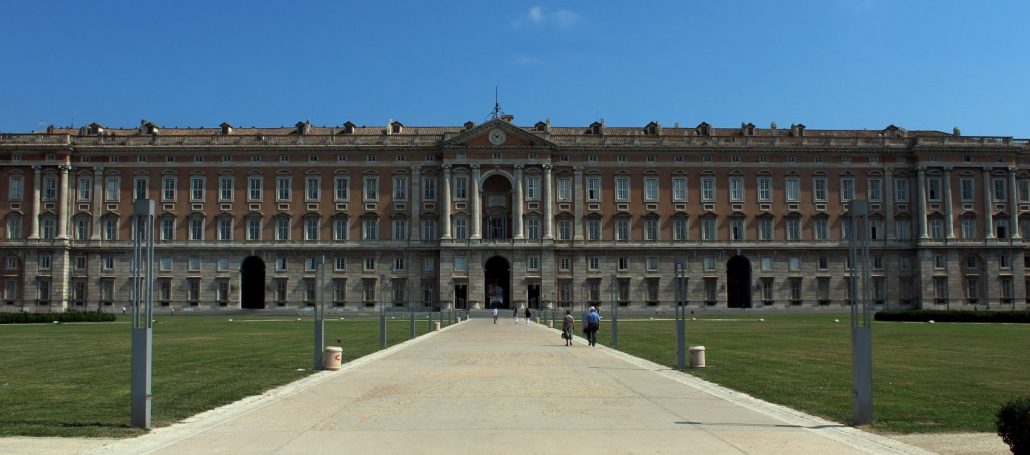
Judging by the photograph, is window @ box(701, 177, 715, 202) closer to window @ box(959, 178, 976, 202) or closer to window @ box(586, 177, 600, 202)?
window @ box(586, 177, 600, 202)

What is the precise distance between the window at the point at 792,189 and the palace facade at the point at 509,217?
0.22 m

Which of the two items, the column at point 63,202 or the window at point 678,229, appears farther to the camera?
the window at point 678,229

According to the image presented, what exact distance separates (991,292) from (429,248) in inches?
2381

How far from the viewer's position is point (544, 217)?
10212 centimetres

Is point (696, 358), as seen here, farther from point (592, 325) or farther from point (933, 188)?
point (933, 188)

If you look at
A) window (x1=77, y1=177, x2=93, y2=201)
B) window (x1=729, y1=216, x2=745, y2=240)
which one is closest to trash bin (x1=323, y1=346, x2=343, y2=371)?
window (x1=729, y1=216, x2=745, y2=240)

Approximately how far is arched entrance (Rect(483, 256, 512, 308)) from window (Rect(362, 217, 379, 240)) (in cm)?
1244

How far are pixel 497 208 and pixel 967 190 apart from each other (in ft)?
168

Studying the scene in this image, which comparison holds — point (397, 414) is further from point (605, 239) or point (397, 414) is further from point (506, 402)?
point (605, 239)

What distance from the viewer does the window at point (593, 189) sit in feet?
339

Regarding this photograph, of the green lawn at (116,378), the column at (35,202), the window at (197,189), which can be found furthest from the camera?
the window at (197,189)

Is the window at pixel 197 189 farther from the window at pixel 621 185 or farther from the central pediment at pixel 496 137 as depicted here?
the window at pixel 621 185

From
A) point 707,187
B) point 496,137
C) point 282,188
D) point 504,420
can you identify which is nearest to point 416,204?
point 496,137

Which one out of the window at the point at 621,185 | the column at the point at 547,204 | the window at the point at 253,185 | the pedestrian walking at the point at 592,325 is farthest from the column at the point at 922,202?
the pedestrian walking at the point at 592,325
